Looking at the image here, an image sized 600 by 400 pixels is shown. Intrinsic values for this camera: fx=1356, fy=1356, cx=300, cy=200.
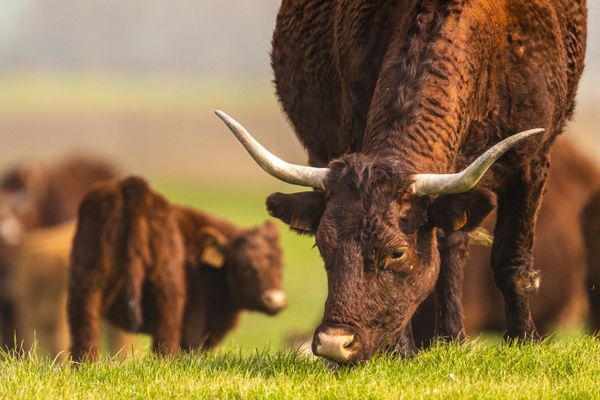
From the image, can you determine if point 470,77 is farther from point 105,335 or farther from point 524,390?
point 105,335

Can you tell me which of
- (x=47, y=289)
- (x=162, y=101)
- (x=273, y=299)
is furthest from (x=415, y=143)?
(x=162, y=101)

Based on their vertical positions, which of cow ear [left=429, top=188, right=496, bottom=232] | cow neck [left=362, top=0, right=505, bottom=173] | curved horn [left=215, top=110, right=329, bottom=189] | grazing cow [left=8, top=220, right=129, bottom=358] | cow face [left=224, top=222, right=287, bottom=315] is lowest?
grazing cow [left=8, top=220, right=129, bottom=358]

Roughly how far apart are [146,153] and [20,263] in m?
64.9

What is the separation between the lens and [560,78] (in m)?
8.80

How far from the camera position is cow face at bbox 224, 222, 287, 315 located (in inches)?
520

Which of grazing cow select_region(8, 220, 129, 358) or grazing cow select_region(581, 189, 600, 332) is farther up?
grazing cow select_region(581, 189, 600, 332)

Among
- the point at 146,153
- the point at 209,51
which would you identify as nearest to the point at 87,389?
the point at 146,153

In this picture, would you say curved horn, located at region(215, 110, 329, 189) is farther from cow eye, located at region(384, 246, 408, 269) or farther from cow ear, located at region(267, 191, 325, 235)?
cow eye, located at region(384, 246, 408, 269)

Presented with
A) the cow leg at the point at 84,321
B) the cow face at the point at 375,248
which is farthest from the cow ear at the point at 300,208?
the cow leg at the point at 84,321

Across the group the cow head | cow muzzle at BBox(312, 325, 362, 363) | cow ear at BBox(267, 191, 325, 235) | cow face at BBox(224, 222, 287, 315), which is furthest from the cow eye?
cow face at BBox(224, 222, 287, 315)

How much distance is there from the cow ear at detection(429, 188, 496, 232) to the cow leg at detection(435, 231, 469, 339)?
47.4 inches

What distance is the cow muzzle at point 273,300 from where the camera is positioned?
13.3 m

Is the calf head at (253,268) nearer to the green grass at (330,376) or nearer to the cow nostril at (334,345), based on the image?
the green grass at (330,376)

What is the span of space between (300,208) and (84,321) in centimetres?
335
